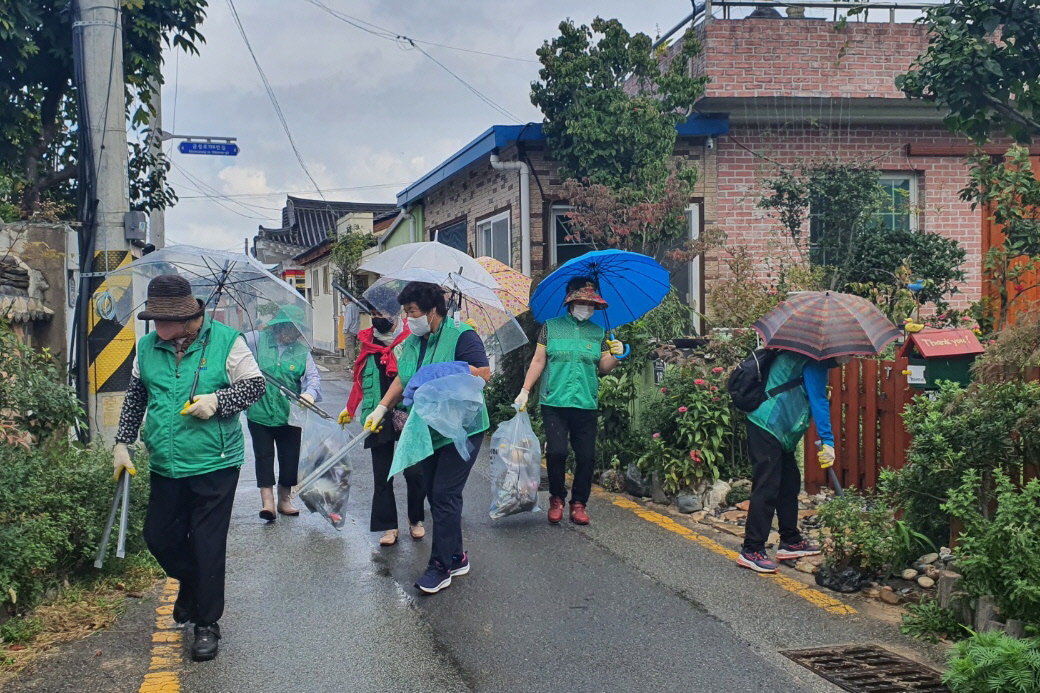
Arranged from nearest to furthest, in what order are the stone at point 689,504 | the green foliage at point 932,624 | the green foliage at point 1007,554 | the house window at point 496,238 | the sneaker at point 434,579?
the green foliage at point 1007,554, the green foliage at point 932,624, the sneaker at point 434,579, the stone at point 689,504, the house window at point 496,238

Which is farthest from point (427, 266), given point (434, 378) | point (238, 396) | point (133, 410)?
point (133, 410)

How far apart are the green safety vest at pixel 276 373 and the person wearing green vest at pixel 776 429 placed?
3.54 metres

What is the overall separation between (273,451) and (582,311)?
8.96 ft

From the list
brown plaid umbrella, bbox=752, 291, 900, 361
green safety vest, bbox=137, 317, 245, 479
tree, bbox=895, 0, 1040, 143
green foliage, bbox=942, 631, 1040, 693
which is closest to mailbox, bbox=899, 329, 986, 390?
brown plaid umbrella, bbox=752, 291, 900, 361

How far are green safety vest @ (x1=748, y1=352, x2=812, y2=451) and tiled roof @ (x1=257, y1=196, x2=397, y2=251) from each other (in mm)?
36839

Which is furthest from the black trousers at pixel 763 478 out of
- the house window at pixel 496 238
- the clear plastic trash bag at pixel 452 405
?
the house window at pixel 496 238

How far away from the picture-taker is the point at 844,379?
25.8ft

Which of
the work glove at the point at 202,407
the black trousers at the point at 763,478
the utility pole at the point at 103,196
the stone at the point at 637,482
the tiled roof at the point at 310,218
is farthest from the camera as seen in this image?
the tiled roof at the point at 310,218

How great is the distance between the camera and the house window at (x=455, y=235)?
702 inches

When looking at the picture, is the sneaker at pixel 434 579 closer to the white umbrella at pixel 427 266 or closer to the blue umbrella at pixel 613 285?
the white umbrella at pixel 427 266

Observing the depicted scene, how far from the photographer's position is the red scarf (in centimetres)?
725

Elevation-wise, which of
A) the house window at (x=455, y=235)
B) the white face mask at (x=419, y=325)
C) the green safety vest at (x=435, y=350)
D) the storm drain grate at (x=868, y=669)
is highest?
the house window at (x=455, y=235)

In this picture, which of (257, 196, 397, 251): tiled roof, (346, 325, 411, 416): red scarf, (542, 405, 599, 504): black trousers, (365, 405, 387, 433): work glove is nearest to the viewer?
(365, 405, 387, 433): work glove

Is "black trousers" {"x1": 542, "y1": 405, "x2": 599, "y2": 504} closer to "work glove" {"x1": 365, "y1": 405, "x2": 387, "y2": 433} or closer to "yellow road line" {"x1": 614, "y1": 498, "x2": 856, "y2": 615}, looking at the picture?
"yellow road line" {"x1": 614, "y1": 498, "x2": 856, "y2": 615}
